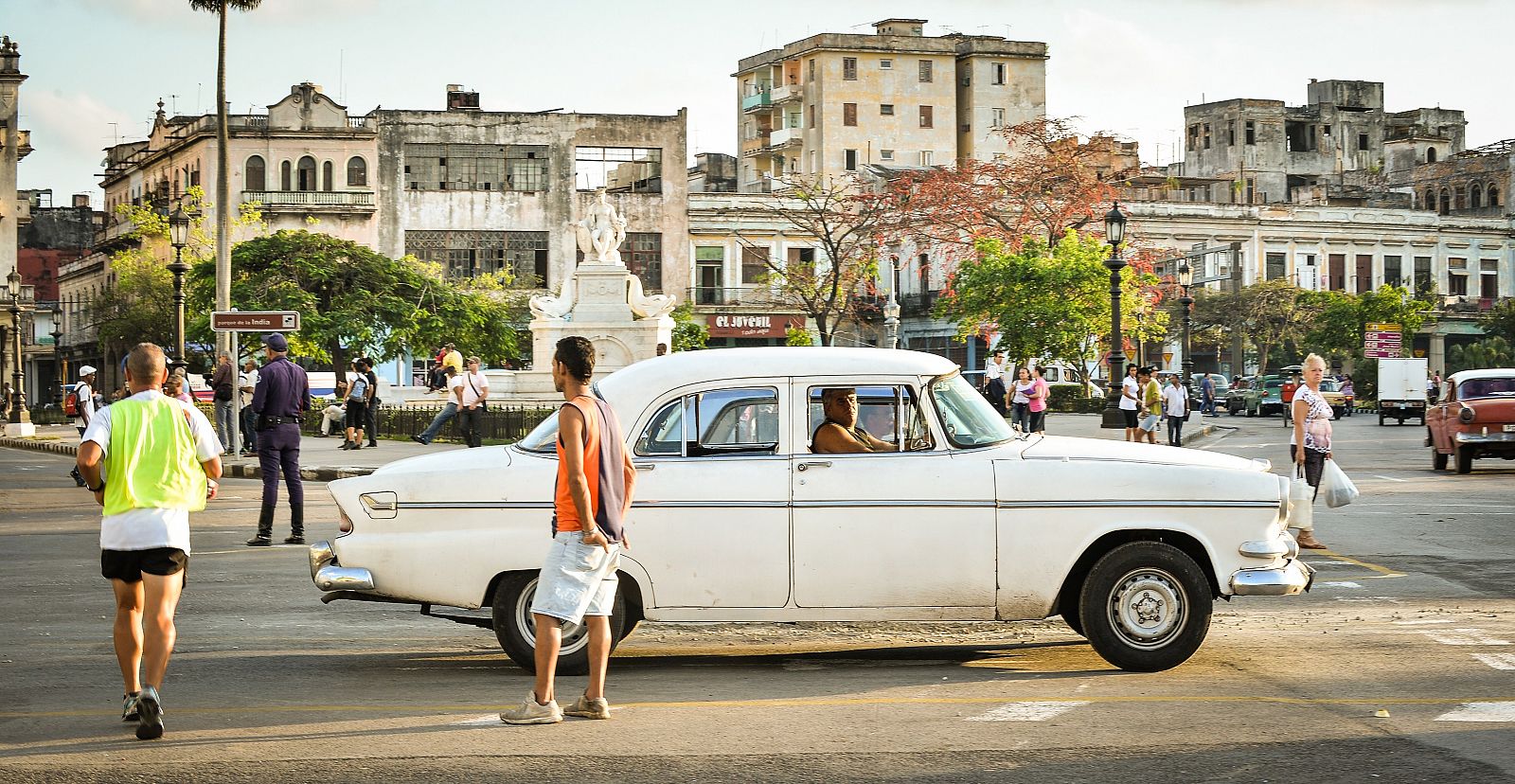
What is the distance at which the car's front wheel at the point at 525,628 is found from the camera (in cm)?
932

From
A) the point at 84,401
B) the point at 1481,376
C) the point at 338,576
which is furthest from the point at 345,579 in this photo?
the point at 1481,376

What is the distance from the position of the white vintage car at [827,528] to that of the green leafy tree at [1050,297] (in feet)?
150

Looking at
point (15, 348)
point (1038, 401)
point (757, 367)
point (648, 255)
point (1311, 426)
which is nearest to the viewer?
point (757, 367)

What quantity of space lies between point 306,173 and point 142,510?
69.5 metres

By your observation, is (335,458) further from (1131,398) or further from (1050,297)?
(1050,297)

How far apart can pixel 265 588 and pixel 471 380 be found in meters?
18.1

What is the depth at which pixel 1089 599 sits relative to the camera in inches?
370

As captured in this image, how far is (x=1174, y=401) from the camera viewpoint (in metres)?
34.8

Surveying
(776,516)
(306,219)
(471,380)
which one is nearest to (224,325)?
(471,380)

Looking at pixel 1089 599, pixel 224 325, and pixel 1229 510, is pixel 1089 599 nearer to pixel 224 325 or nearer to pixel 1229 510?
pixel 1229 510

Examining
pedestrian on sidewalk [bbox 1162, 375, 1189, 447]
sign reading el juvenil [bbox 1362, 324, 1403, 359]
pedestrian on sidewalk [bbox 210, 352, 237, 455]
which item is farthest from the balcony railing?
pedestrian on sidewalk [bbox 1162, 375, 1189, 447]

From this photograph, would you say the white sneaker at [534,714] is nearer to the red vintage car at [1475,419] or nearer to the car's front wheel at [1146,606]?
the car's front wheel at [1146,606]

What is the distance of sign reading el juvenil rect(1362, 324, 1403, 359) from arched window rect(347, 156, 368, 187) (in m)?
40.3

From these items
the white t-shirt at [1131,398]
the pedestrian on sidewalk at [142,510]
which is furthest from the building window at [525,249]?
the pedestrian on sidewalk at [142,510]
